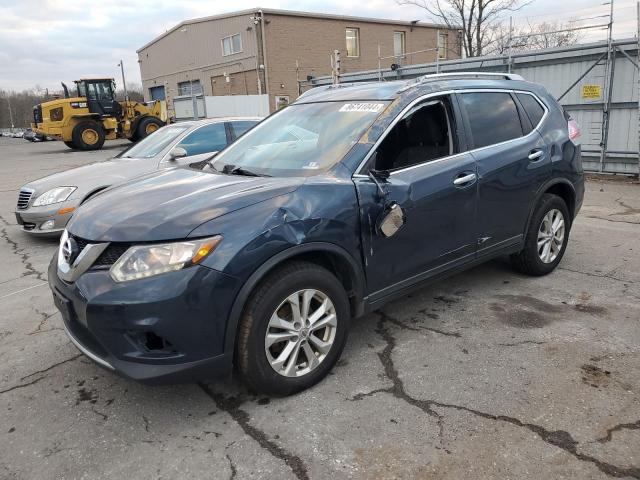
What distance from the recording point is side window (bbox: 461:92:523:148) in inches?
154

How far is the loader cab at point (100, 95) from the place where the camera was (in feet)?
76.7

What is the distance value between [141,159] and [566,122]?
16.9 feet

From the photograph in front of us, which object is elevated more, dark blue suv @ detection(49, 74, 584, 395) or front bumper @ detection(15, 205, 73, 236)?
dark blue suv @ detection(49, 74, 584, 395)

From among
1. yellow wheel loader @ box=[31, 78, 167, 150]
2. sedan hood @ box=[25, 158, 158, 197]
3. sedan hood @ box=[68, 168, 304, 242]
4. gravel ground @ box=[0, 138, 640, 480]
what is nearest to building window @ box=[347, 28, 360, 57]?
yellow wheel loader @ box=[31, 78, 167, 150]

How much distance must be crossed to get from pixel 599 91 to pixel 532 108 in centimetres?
715

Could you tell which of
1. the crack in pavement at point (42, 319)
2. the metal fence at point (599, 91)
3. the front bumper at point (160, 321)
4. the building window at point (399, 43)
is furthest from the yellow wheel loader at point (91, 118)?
the front bumper at point (160, 321)

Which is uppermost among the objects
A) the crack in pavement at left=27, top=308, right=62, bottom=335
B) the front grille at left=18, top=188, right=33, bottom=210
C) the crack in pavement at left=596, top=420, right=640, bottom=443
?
the front grille at left=18, top=188, right=33, bottom=210

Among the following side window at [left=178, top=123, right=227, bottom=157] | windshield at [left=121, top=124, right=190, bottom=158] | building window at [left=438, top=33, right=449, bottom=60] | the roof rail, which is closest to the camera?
the roof rail

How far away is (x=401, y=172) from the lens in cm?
334

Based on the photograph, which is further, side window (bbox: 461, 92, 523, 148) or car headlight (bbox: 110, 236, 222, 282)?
side window (bbox: 461, 92, 523, 148)

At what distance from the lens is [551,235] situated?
4652 mm

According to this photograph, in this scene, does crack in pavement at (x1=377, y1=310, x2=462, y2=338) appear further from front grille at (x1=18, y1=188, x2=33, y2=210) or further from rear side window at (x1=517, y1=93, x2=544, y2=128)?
front grille at (x1=18, y1=188, x2=33, y2=210)

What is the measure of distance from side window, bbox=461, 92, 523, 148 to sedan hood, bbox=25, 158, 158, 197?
164 inches

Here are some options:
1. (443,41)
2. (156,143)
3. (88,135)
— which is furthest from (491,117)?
(443,41)
